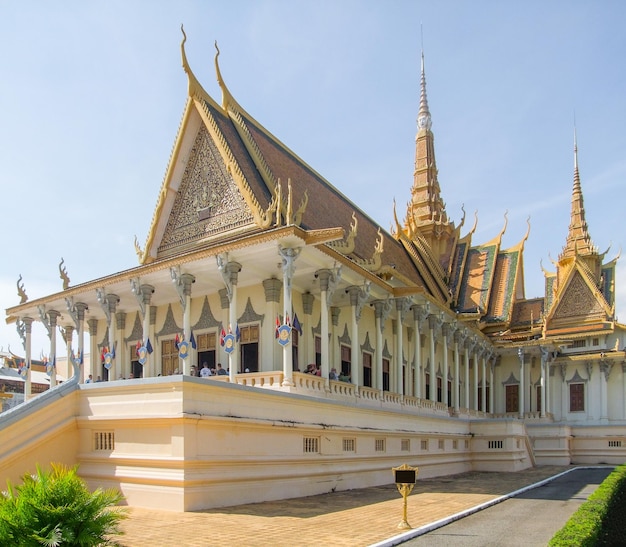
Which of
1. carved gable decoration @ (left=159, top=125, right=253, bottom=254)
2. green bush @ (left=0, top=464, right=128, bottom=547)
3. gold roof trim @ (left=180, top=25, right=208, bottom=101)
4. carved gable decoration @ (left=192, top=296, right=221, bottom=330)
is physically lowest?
green bush @ (left=0, top=464, right=128, bottom=547)

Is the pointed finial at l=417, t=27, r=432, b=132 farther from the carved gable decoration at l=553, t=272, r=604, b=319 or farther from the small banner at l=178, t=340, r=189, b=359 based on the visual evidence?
the small banner at l=178, t=340, r=189, b=359

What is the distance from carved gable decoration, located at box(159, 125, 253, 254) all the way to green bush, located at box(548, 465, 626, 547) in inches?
442

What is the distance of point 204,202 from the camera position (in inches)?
785

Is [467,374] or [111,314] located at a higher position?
[111,314]

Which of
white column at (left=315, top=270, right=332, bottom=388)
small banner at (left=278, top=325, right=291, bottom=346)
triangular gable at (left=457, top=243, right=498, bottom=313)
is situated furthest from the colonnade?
triangular gable at (left=457, top=243, right=498, bottom=313)

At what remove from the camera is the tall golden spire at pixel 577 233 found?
1467 inches

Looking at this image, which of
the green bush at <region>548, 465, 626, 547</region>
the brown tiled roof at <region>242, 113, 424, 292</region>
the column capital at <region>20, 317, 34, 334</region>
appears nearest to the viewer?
the green bush at <region>548, 465, 626, 547</region>

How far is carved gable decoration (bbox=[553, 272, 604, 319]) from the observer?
34.5 m

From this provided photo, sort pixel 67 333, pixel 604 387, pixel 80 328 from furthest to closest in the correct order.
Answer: pixel 604 387 → pixel 67 333 → pixel 80 328

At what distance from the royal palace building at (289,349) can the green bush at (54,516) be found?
4.22 metres

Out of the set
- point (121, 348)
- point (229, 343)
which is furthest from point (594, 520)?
point (121, 348)

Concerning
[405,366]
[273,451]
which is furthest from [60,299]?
[405,366]

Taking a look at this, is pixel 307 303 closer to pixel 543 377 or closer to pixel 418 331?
pixel 418 331

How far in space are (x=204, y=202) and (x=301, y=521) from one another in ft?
41.0
